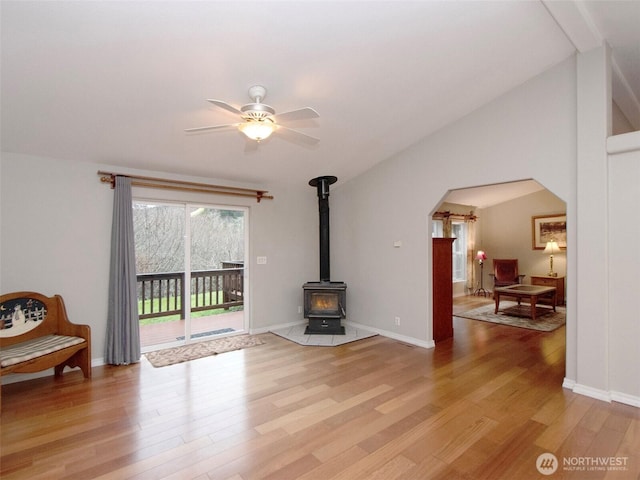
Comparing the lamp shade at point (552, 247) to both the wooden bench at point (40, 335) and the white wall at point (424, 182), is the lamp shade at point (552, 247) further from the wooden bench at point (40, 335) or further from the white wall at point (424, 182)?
the wooden bench at point (40, 335)

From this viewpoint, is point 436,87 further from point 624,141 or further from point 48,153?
point 48,153

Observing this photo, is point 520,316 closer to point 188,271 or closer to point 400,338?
point 400,338

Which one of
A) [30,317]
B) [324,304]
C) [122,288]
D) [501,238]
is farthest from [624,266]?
[501,238]

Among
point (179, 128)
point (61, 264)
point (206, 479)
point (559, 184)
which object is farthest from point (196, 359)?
point (559, 184)

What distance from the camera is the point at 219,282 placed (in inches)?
199

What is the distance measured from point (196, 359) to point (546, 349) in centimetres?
453

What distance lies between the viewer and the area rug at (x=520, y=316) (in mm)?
5555

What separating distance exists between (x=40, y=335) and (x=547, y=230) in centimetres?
962

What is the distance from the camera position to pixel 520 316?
618 cm

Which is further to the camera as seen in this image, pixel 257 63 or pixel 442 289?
pixel 442 289

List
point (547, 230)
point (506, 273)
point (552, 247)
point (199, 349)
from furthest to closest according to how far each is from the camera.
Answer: point (506, 273), point (547, 230), point (552, 247), point (199, 349)

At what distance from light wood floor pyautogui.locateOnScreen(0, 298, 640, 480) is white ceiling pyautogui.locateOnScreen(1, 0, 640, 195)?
2.59 metres

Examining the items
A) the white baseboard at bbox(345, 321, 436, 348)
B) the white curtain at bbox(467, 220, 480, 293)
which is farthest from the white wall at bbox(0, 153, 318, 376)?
the white curtain at bbox(467, 220, 480, 293)

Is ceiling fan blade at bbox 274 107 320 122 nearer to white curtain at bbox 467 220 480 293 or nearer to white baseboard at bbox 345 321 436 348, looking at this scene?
white baseboard at bbox 345 321 436 348
